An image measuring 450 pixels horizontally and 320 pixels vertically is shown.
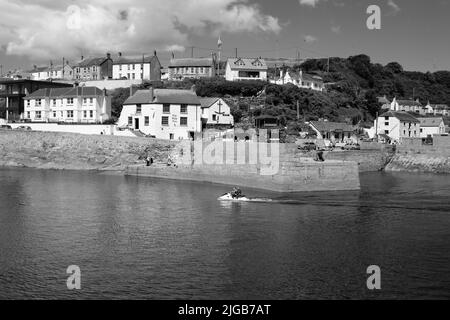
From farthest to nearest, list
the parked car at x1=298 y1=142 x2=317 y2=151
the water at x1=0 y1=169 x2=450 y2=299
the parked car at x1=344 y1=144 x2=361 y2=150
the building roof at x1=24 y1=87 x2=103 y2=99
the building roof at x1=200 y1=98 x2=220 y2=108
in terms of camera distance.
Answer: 1. the building roof at x1=24 y1=87 x2=103 y2=99
2. the building roof at x1=200 y1=98 x2=220 y2=108
3. the parked car at x1=344 y1=144 x2=361 y2=150
4. the parked car at x1=298 y1=142 x2=317 y2=151
5. the water at x1=0 y1=169 x2=450 y2=299

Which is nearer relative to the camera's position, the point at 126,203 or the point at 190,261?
the point at 190,261

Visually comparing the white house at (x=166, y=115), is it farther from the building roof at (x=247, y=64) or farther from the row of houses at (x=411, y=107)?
the row of houses at (x=411, y=107)

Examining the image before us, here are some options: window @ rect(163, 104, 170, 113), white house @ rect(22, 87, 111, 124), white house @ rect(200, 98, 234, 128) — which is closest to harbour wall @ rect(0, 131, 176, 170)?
window @ rect(163, 104, 170, 113)

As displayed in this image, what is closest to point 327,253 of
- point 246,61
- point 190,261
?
point 190,261

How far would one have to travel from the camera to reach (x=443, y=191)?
166ft

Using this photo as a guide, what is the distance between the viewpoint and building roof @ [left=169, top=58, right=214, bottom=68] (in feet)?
354

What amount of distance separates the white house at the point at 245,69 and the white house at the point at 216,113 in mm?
21505

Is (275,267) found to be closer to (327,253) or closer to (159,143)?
A: (327,253)

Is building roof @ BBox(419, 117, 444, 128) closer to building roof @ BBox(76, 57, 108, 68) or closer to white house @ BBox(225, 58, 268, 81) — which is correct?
white house @ BBox(225, 58, 268, 81)

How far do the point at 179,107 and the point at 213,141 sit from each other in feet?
47.7

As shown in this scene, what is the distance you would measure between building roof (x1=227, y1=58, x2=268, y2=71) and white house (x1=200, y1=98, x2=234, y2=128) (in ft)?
74.1

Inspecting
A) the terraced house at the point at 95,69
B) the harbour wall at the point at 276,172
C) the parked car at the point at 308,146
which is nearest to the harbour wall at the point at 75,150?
the harbour wall at the point at 276,172

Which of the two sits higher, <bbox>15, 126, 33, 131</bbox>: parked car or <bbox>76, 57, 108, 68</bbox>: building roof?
<bbox>76, 57, 108, 68</bbox>: building roof

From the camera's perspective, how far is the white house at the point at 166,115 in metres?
72.3
